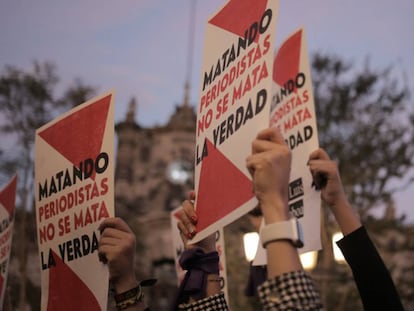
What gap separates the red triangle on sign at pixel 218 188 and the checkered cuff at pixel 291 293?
51cm

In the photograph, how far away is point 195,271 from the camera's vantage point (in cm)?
265

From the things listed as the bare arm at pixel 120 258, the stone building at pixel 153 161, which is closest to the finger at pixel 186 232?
the bare arm at pixel 120 258

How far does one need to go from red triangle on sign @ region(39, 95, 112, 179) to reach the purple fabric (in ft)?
2.72

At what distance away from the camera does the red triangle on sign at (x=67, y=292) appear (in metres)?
2.91

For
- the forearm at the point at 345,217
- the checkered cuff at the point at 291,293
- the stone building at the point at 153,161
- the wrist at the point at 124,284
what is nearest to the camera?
the checkered cuff at the point at 291,293

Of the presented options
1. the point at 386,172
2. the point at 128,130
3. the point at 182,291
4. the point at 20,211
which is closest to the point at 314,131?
the point at 182,291

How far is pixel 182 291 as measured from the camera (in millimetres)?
2562

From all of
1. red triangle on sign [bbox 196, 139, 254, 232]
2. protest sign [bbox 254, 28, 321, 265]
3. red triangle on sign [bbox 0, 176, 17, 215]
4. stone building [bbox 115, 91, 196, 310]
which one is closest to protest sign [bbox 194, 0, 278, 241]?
red triangle on sign [bbox 196, 139, 254, 232]

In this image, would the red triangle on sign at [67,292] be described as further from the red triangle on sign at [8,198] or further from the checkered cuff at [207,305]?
the red triangle on sign at [8,198]

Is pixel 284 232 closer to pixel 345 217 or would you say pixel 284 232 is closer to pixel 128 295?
pixel 128 295

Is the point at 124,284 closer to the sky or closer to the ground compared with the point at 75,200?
closer to the ground

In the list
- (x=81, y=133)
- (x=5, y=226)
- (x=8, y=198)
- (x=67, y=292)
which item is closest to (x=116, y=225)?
(x=67, y=292)

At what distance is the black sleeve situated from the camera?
8.18ft

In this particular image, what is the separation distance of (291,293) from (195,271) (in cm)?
103
